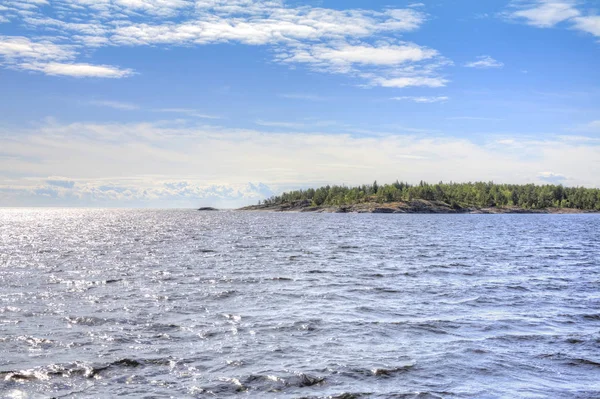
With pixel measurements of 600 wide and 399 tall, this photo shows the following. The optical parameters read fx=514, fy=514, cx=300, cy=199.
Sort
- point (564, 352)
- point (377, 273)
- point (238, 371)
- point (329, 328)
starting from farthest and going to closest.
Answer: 1. point (377, 273)
2. point (329, 328)
3. point (564, 352)
4. point (238, 371)

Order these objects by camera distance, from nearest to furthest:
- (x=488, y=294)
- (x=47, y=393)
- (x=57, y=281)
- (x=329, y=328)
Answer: (x=47, y=393), (x=329, y=328), (x=488, y=294), (x=57, y=281)

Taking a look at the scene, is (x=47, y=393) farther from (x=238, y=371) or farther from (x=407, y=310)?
(x=407, y=310)

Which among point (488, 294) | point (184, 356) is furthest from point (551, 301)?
point (184, 356)

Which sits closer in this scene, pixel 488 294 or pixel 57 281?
pixel 488 294

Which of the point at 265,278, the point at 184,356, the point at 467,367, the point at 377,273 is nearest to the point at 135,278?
the point at 265,278

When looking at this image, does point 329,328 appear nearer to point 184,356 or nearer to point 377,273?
point 184,356

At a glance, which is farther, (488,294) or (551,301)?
(488,294)

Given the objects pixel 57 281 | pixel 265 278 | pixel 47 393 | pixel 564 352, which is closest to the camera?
pixel 47 393

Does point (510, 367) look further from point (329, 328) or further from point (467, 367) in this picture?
point (329, 328)

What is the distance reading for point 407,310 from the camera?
29406mm

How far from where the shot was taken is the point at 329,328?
82.3 ft

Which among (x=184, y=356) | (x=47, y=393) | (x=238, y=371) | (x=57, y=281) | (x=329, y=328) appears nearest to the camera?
(x=47, y=393)

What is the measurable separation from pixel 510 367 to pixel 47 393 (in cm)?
1633

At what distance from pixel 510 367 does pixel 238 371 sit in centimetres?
1028
